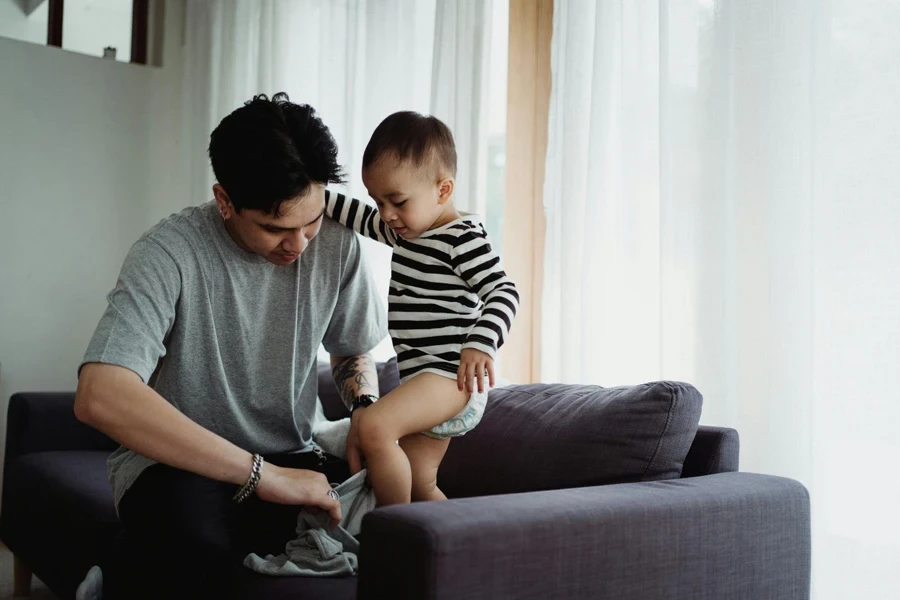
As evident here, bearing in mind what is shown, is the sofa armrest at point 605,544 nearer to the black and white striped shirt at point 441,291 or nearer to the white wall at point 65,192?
the black and white striped shirt at point 441,291

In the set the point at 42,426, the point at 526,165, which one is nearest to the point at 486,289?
the point at 526,165

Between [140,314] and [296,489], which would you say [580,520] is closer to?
[296,489]

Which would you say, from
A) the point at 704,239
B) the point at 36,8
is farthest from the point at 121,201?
the point at 704,239

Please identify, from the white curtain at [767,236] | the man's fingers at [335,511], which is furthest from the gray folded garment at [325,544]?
the white curtain at [767,236]

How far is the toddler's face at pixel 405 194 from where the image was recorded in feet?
5.27

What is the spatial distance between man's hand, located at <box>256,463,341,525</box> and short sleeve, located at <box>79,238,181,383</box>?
0.26 m

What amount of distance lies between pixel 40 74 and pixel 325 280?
10.3 ft

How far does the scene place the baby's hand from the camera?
148 cm

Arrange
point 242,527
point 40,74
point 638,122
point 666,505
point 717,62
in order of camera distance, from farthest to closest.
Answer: point 40,74
point 638,122
point 717,62
point 242,527
point 666,505

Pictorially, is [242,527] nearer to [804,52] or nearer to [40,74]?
[804,52]

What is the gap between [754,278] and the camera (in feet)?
6.06

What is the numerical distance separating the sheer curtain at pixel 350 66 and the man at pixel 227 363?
1.06 m

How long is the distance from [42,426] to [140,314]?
1.75 meters

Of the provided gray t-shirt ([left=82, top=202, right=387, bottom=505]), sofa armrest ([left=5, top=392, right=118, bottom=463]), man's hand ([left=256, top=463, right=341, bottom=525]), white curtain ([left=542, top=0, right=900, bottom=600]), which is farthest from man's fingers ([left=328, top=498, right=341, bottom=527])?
sofa armrest ([left=5, top=392, right=118, bottom=463])
